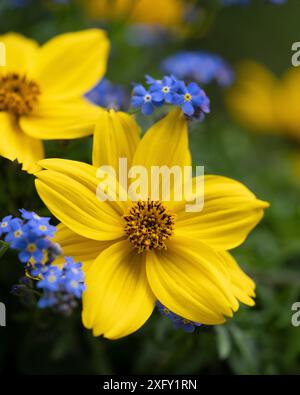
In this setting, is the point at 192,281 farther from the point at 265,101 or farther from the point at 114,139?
the point at 265,101

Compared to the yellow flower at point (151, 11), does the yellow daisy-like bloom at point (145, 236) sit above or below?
below

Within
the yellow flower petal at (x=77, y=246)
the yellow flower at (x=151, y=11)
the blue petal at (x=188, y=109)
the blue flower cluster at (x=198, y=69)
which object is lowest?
the yellow flower petal at (x=77, y=246)

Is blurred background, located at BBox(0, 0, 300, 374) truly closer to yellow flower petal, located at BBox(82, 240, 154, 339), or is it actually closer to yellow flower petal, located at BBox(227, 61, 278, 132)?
yellow flower petal, located at BBox(227, 61, 278, 132)

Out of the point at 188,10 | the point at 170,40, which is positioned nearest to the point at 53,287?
the point at 188,10

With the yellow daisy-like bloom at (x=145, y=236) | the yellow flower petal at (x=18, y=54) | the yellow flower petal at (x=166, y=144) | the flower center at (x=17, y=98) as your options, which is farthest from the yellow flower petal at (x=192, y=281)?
the yellow flower petal at (x=18, y=54)

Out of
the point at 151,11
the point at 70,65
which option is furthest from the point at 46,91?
the point at 151,11

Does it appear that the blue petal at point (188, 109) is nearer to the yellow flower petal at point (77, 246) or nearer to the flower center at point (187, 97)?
the flower center at point (187, 97)

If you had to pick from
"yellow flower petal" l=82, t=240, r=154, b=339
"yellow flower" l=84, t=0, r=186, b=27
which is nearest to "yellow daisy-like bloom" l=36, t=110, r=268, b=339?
"yellow flower petal" l=82, t=240, r=154, b=339
